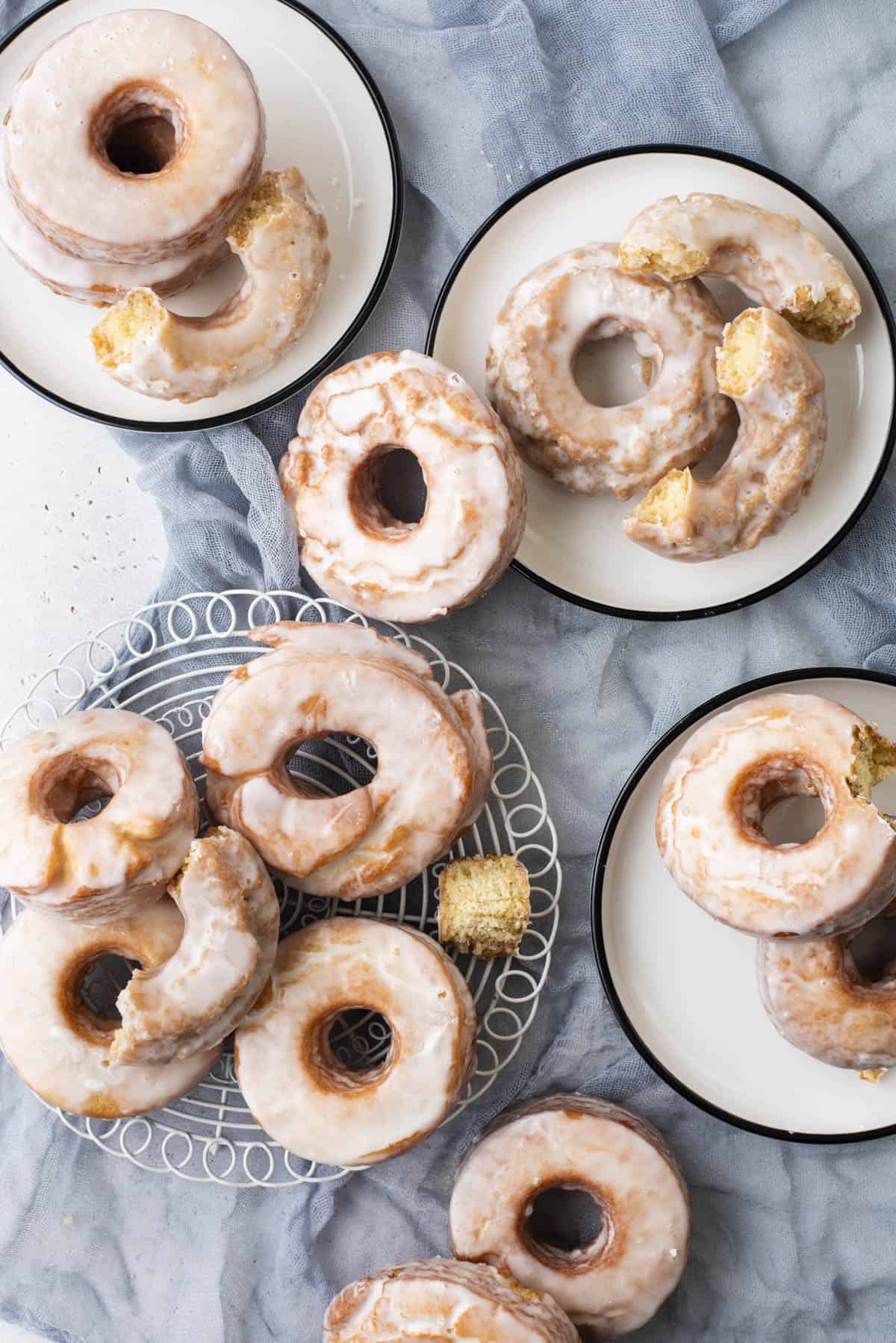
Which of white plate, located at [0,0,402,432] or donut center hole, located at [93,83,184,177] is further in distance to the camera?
white plate, located at [0,0,402,432]

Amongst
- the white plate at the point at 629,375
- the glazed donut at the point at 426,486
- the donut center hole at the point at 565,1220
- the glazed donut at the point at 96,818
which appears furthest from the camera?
the donut center hole at the point at 565,1220

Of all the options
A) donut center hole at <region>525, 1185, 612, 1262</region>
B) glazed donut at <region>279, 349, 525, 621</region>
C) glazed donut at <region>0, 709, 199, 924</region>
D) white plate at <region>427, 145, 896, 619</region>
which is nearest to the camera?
glazed donut at <region>0, 709, 199, 924</region>

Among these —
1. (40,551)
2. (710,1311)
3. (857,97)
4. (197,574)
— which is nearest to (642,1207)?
(710,1311)

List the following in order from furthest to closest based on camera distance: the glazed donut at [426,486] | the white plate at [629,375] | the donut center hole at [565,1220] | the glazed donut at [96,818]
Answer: the donut center hole at [565,1220] < the white plate at [629,375] < the glazed donut at [426,486] < the glazed donut at [96,818]

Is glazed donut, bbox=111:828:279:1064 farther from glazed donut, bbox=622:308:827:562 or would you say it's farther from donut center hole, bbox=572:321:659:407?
donut center hole, bbox=572:321:659:407

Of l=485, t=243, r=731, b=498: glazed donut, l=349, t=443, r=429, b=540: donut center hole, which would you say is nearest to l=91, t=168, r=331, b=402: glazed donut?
l=349, t=443, r=429, b=540: donut center hole

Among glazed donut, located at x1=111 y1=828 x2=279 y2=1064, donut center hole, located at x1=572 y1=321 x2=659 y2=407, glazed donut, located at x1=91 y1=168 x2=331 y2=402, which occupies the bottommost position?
glazed donut, located at x1=111 y1=828 x2=279 y2=1064

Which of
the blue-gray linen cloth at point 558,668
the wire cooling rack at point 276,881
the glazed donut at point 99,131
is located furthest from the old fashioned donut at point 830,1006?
the glazed donut at point 99,131

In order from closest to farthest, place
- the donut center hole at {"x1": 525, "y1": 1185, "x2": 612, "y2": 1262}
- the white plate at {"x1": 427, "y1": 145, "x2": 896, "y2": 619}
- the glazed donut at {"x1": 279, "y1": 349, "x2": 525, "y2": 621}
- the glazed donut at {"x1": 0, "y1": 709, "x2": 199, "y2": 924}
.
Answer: the glazed donut at {"x1": 0, "y1": 709, "x2": 199, "y2": 924}, the glazed donut at {"x1": 279, "y1": 349, "x2": 525, "y2": 621}, the white plate at {"x1": 427, "y1": 145, "x2": 896, "y2": 619}, the donut center hole at {"x1": 525, "y1": 1185, "x2": 612, "y2": 1262}

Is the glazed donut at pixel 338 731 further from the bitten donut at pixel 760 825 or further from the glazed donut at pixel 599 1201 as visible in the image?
the glazed donut at pixel 599 1201
